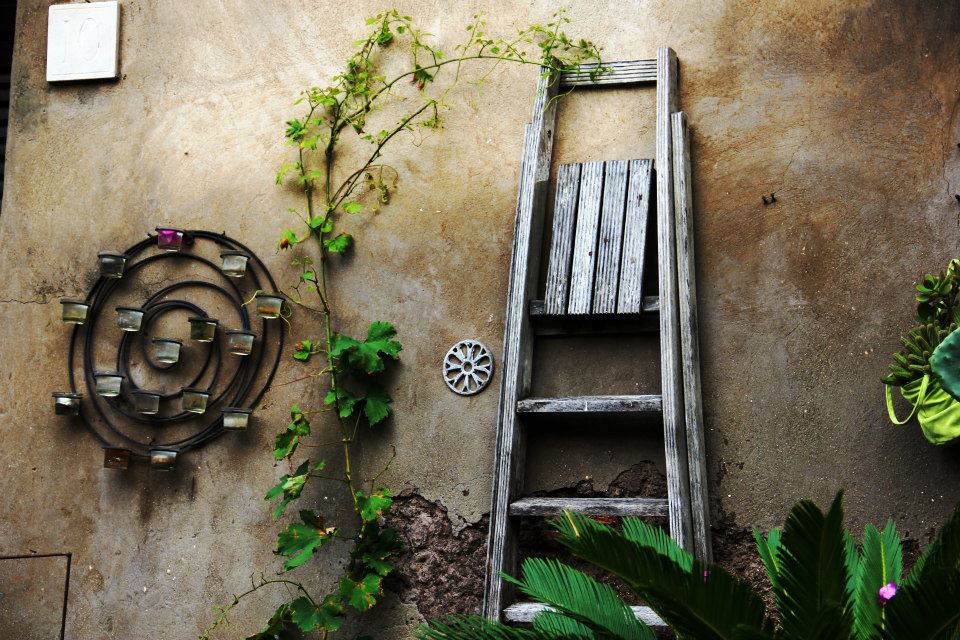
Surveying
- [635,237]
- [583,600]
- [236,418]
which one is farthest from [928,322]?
[236,418]

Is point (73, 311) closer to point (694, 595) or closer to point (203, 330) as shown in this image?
point (203, 330)

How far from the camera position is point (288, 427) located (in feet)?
10.4

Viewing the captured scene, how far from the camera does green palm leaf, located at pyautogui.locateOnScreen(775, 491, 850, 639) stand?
192 centimetres

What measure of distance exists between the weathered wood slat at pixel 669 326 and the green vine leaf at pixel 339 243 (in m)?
1.10

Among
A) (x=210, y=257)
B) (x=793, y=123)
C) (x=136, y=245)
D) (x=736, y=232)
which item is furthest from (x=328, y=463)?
(x=793, y=123)

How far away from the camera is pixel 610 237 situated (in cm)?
292

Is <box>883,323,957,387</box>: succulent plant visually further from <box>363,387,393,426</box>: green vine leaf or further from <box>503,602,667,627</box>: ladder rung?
<box>363,387,393,426</box>: green vine leaf

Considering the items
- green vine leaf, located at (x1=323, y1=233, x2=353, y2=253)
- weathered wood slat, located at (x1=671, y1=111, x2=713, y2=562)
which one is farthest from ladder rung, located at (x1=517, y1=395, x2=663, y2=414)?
green vine leaf, located at (x1=323, y1=233, x2=353, y2=253)

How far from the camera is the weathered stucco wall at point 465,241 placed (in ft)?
9.14

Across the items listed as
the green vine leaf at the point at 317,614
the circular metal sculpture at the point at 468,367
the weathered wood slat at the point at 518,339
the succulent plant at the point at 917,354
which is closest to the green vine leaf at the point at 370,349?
the circular metal sculpture at the point at 468,367

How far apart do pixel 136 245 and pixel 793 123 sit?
7.74 ft

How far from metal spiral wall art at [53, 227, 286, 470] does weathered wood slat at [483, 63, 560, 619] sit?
35.5 inches

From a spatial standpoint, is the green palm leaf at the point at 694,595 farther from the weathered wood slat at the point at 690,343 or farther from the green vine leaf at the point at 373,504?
the green vine leaf at the point at 373,504

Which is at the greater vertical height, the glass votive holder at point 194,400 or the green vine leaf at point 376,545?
the glass votive holder at point 194,400
